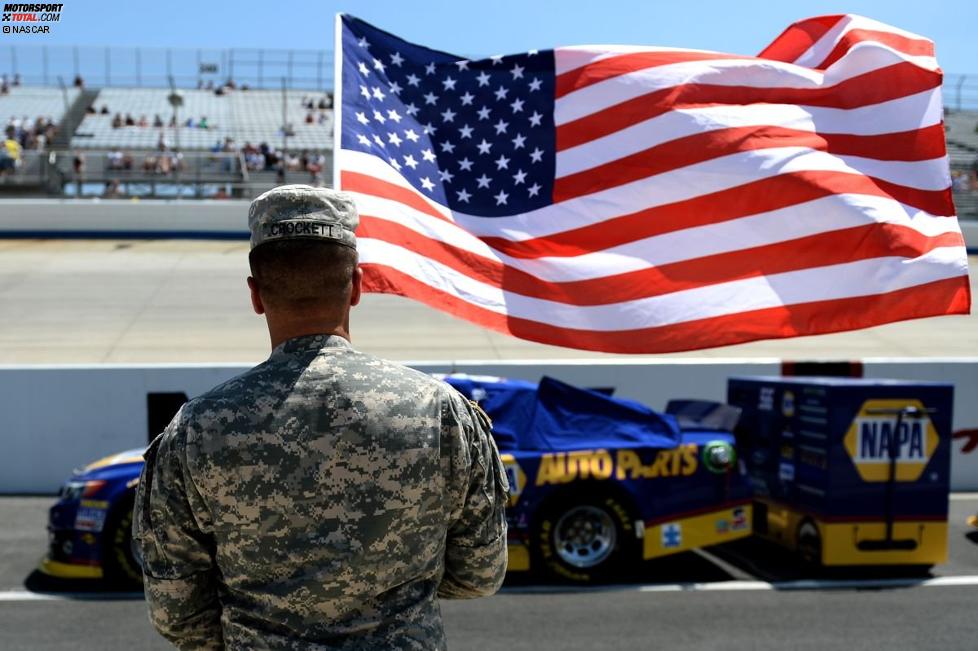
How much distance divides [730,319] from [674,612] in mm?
4252

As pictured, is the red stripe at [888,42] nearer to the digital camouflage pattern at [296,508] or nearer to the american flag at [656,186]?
the american flag at [656,186]

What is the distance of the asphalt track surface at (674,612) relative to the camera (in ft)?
25.0

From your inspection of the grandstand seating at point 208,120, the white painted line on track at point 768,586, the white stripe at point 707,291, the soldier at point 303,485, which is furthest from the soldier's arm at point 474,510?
the grandstand seating at point 208,120

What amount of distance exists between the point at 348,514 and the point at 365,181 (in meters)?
2.86

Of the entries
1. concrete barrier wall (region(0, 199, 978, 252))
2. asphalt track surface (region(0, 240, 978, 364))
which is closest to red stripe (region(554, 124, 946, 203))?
asphalt track surface (region(0, 240, 978, 364))

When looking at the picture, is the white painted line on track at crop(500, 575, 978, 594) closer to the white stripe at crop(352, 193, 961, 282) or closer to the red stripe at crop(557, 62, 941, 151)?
the white stripe at crop(352, 193, 961, 282)

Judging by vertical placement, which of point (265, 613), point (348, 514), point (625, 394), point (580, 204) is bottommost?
point (625, 394)

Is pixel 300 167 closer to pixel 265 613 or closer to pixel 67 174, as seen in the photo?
pixel 67 174

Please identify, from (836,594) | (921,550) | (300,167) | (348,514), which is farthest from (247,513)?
(300,167)

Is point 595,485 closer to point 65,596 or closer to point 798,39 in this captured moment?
point 65,596

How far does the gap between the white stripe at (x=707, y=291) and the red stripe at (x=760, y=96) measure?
0.85 m

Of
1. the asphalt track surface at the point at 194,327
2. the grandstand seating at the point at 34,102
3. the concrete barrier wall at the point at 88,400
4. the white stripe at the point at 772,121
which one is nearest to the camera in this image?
the white stripe at the point at 772,121

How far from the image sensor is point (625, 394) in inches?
516

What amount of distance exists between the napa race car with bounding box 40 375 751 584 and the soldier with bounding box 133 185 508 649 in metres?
6.95
